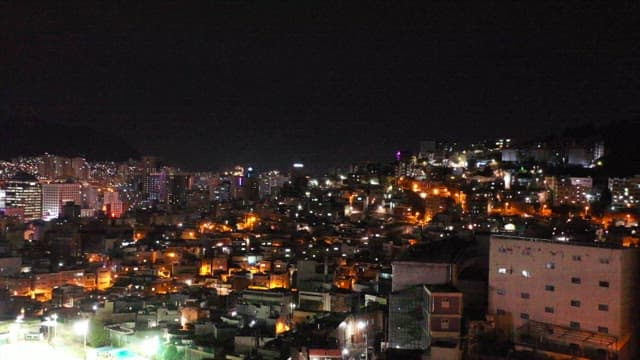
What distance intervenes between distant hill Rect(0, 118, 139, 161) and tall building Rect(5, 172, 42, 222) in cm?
2052

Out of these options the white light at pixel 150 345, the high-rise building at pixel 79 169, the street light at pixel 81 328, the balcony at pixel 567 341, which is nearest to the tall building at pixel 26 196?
the high-rise building at pixel 79 169

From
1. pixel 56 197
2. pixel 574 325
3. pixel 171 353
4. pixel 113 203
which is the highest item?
pixel 56 197

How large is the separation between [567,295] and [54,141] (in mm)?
63866

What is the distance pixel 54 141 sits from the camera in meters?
64.2

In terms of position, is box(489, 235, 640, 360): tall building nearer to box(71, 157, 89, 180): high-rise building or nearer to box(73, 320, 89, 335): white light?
box(73, 320, 89, 335): white light

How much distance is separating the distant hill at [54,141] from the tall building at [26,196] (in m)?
20.5

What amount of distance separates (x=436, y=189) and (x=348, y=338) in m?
14.5

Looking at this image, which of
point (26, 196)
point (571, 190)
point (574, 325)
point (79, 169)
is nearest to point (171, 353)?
point (574, 325)

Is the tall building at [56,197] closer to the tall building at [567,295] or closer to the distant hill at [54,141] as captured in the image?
the distant hill at [54,141]

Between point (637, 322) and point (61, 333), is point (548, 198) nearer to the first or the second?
point (637, 322)

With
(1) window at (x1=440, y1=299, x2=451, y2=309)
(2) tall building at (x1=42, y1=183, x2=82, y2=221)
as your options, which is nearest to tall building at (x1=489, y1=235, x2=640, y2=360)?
(1) window at (x1=440, y1=299, x2=451, y2=309)

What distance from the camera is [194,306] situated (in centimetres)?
1126

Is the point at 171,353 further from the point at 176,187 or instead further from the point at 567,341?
the point at 176,187

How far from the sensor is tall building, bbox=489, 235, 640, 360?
7391mm
